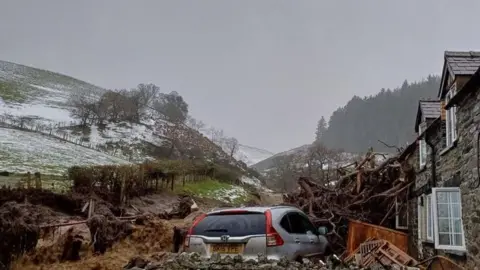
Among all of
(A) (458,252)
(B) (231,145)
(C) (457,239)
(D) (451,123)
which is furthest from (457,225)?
(B) (231,145)

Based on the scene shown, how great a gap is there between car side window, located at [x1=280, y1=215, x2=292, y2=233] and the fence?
129ft

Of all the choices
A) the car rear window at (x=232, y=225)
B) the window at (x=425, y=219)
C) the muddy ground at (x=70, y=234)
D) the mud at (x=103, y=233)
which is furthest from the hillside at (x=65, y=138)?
the window at (x=425, y=219)

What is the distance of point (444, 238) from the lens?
34.8 ft

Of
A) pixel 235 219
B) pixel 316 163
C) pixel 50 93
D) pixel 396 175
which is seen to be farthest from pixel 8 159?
pixel 50 93

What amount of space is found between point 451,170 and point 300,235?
13.8 ft

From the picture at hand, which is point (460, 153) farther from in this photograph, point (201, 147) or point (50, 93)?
point (50, 93)

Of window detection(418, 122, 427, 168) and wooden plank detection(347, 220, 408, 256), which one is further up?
window detection(418, 122, 427, 168)

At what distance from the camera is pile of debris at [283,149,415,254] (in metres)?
15.9

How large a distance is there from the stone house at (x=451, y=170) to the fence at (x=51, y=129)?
3669 cm

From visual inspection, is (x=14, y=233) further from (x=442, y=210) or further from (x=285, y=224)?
(x=442, y=210)

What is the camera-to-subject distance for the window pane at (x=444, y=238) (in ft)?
34.2

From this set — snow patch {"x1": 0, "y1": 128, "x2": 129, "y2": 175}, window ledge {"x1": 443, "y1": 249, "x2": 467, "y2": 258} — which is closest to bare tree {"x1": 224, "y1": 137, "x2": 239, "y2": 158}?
snow patch {"x1": 0, "y1": 128, "x2": 129, "y2": 175}

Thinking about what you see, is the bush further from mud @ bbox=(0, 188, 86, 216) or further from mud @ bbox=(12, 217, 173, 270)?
mud @ bbox=(12, 217, 173, 270)

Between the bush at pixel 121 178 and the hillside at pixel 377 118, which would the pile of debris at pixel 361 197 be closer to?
the bush at pixel 121 178
